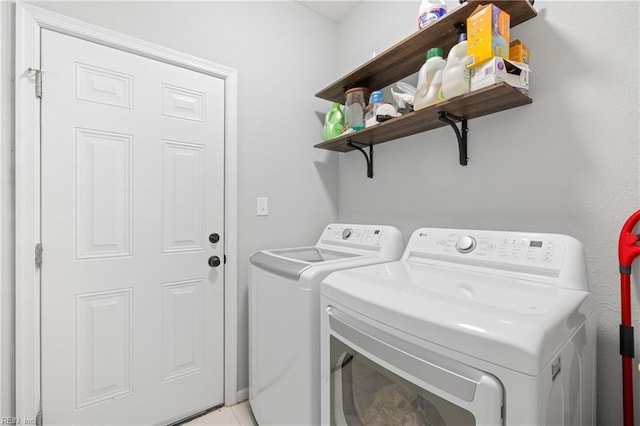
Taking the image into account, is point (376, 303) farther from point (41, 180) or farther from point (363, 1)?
point (363, 1)

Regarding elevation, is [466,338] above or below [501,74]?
below

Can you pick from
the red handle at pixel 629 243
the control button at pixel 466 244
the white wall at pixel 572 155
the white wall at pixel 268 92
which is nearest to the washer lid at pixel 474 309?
the control button at pixel 466 244

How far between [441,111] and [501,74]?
265 mm

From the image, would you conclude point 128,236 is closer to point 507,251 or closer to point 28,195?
point 28,195

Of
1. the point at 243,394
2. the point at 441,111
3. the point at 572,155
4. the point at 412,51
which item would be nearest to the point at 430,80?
the point at 441,111

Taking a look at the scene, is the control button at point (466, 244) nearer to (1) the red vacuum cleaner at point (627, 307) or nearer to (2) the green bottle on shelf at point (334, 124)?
(1) the red vacuum cleaner at point (627, 307)

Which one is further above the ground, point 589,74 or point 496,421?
point 589,74

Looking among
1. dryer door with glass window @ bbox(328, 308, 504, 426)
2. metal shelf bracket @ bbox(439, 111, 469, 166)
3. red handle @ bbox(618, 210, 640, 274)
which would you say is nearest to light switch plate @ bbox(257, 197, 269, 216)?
dryer door with glass window @ bbox(328, 308, 504, 426)

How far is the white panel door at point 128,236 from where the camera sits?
133 centimetres

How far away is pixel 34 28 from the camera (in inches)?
49.5

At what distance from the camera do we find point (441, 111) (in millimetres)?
1283

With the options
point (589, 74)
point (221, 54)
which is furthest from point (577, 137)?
point (221, 54)

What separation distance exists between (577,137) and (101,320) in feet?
7.33

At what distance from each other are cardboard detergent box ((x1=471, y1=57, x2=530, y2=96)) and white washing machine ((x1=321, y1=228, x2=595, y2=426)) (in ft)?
1.88
